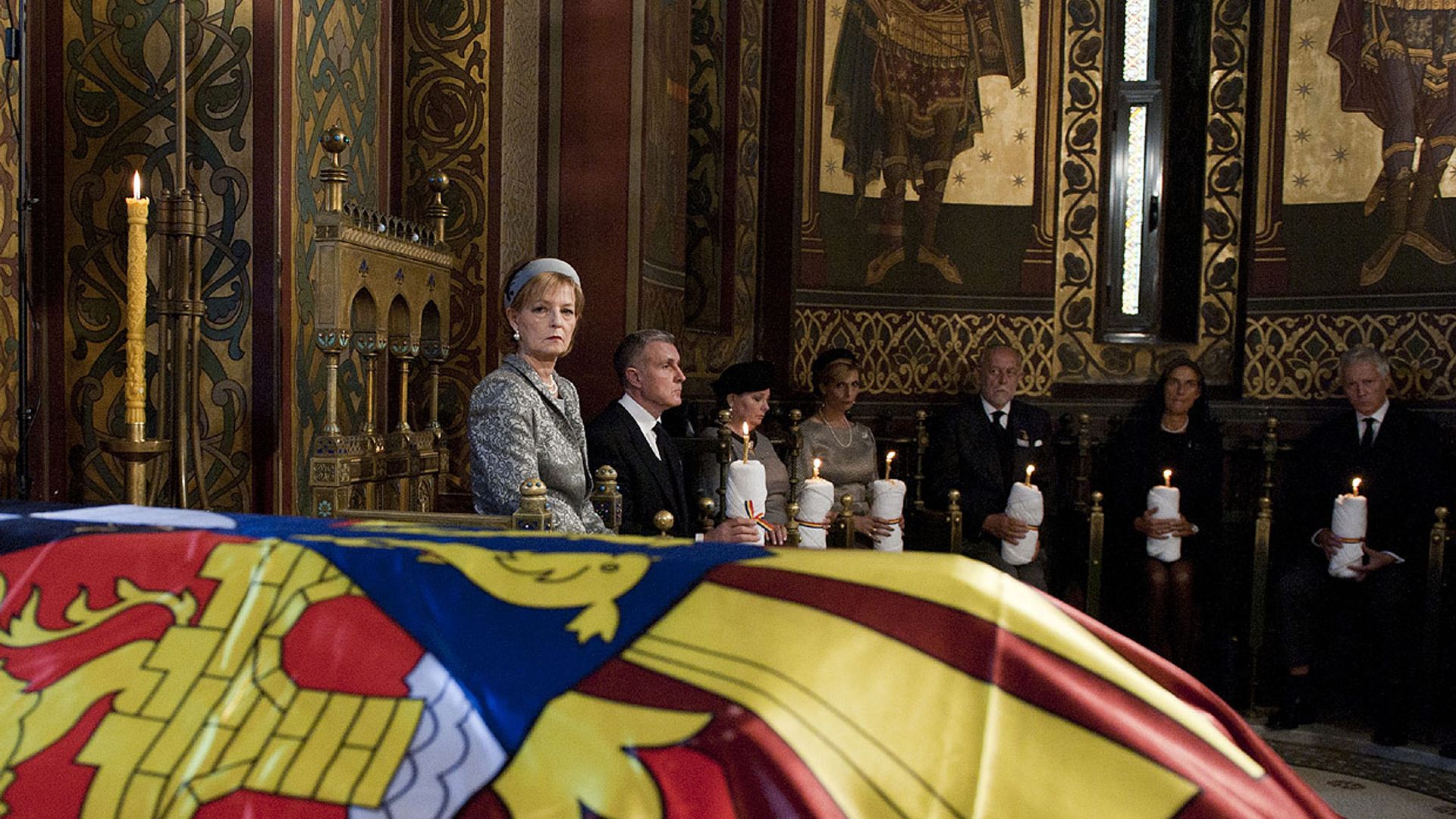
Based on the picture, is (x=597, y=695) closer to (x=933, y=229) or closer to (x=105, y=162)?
(x=105, y=162)

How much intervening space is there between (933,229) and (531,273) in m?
3.93

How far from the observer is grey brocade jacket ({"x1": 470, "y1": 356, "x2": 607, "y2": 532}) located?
9.21 feet

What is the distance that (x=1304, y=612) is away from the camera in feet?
15.9

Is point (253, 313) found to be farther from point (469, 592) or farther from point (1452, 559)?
point (1452, 559)

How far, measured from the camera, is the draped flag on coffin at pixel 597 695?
110 cm

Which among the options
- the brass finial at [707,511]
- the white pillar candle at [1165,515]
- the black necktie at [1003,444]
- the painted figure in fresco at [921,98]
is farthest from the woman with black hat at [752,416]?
the painted figure in fresco at [921,98]

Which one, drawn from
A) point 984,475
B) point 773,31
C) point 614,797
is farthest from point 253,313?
point 773,31

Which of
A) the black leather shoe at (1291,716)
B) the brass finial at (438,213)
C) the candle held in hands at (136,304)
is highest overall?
the brass finial at (438,213)

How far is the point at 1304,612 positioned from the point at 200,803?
456 centimetres

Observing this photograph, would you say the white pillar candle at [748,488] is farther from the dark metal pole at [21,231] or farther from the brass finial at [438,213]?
the dark metal pole at [21,231]

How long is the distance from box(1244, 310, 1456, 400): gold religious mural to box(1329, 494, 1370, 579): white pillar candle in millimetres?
1325

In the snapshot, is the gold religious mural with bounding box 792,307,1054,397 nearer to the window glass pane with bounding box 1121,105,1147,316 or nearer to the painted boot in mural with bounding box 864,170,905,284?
the painted boot in mural with bounding box 864,170,905,284

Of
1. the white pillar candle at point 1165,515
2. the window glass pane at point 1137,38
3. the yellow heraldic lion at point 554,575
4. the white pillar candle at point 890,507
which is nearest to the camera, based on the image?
the yellow heraldic lion at point 554,575

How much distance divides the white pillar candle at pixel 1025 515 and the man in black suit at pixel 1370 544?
977 millimetres
